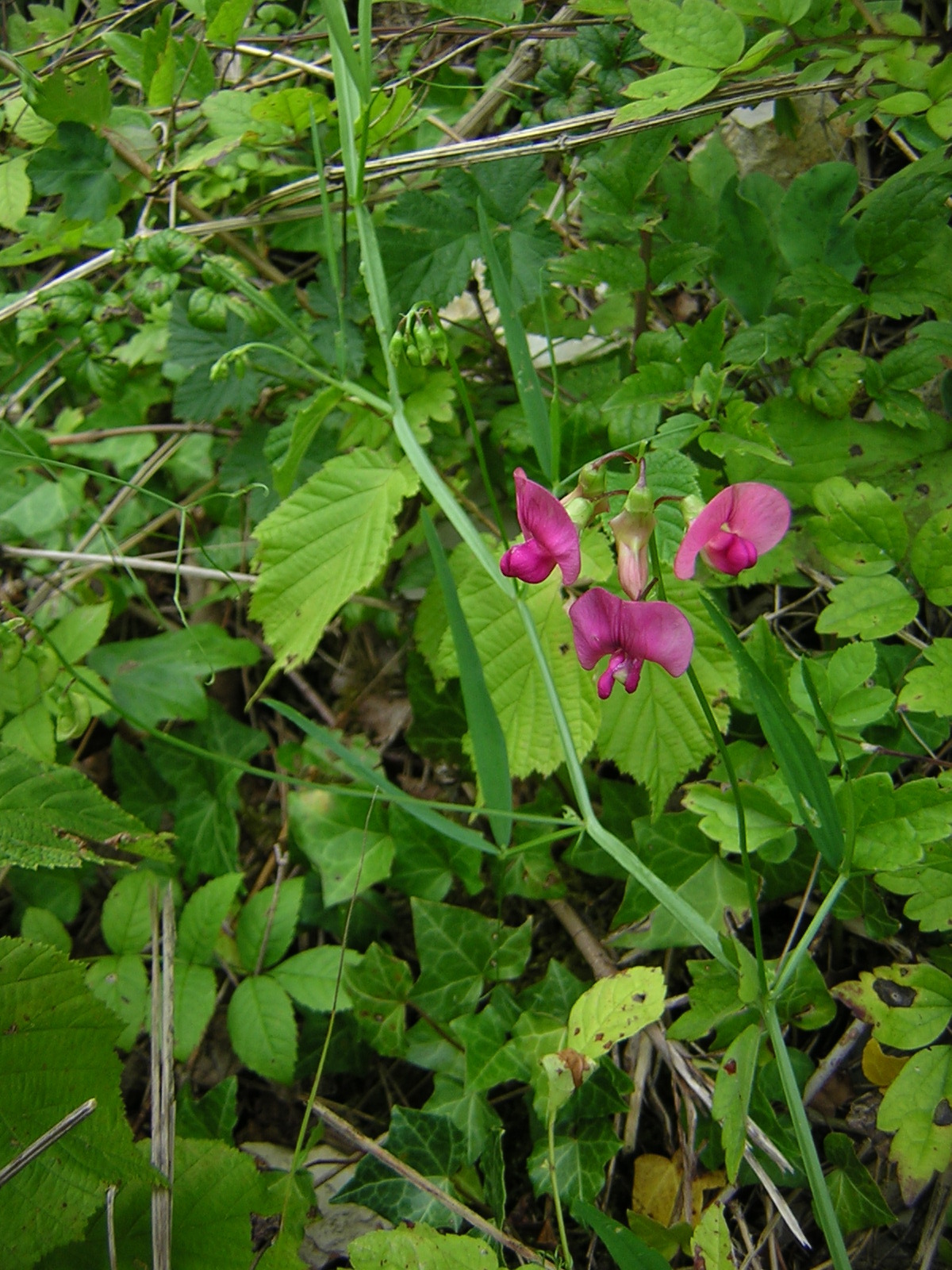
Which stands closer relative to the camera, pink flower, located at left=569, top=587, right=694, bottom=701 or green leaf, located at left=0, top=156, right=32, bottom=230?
pink flower, located at left=569, top=587, right=694, bottom=701

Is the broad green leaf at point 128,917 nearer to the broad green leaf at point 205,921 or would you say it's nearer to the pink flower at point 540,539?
the broad green leaf at point 205,921

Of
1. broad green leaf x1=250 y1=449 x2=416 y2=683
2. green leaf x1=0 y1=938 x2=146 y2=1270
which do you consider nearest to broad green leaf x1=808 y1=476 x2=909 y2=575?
broad green leaf x1=250 y1=449 x2=416 y2=683

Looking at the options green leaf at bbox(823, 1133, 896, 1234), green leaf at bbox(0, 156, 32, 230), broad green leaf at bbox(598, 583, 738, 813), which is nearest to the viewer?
green leaf at bbox(823, 1133, 896, 1234)

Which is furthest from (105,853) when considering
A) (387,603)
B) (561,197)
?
(561,197)

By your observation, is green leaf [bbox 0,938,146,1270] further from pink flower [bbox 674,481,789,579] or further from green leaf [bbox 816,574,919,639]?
green leaf [bbox 816,574,919,639]

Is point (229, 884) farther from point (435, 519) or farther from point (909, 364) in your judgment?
point (909, 364)

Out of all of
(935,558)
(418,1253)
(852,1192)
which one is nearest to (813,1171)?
(852,1192)
